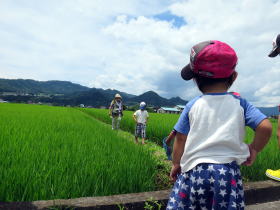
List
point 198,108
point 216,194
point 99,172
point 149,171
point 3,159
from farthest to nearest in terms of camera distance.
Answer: point 149,171
point 3,159
point 99,172
point 198,108
point 216,194

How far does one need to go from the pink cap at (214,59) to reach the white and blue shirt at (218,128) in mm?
117

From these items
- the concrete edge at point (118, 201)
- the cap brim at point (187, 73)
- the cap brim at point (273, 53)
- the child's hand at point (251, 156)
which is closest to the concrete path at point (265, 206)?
the concrete edge at point (118, 201)

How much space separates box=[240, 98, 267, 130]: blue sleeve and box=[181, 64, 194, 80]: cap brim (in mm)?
300

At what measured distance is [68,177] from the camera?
7.04 ft

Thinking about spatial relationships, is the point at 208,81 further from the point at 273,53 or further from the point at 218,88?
the point at 273,53

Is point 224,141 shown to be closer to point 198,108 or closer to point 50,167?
point 198,108

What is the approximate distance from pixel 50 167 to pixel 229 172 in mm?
1793

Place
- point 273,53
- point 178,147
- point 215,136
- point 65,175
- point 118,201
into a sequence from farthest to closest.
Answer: point 273,53 → point 65,175 → point 118,201 → point 178,147 → point 215,136

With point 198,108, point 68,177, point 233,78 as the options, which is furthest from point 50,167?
point 233,78

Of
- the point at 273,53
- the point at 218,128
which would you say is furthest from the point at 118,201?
the point at 273,53

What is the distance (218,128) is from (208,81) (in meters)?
0.25

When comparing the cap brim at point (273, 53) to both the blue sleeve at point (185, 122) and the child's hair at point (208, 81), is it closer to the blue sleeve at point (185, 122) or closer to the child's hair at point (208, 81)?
the child's hair at point (208, 81)

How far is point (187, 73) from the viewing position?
4.37 ft

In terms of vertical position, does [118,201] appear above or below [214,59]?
below
